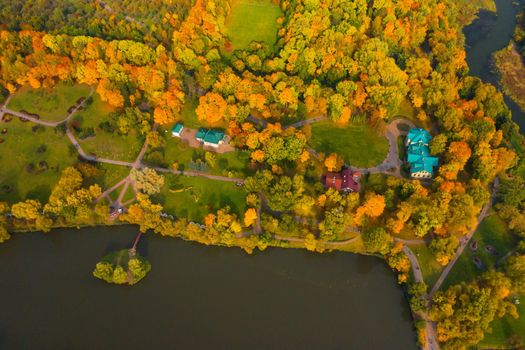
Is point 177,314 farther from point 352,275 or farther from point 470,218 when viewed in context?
point 470,218

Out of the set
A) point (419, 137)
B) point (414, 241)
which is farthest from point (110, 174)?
point (419, 137)

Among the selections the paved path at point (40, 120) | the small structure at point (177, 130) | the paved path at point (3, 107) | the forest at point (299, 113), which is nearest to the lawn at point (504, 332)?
the forest at point (299, 113)

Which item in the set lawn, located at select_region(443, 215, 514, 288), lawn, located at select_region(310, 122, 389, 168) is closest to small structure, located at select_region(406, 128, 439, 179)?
lawn, located at select_region(310, 122, 389, 168)

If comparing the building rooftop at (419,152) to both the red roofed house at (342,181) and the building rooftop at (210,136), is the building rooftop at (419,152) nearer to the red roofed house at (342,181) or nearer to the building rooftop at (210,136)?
the red roofed house at (342,181)

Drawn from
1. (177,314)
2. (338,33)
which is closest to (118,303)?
(177,314)

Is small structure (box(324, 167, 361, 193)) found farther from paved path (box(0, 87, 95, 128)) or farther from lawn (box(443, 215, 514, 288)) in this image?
paved path (box(0, 87, 95, 128))
